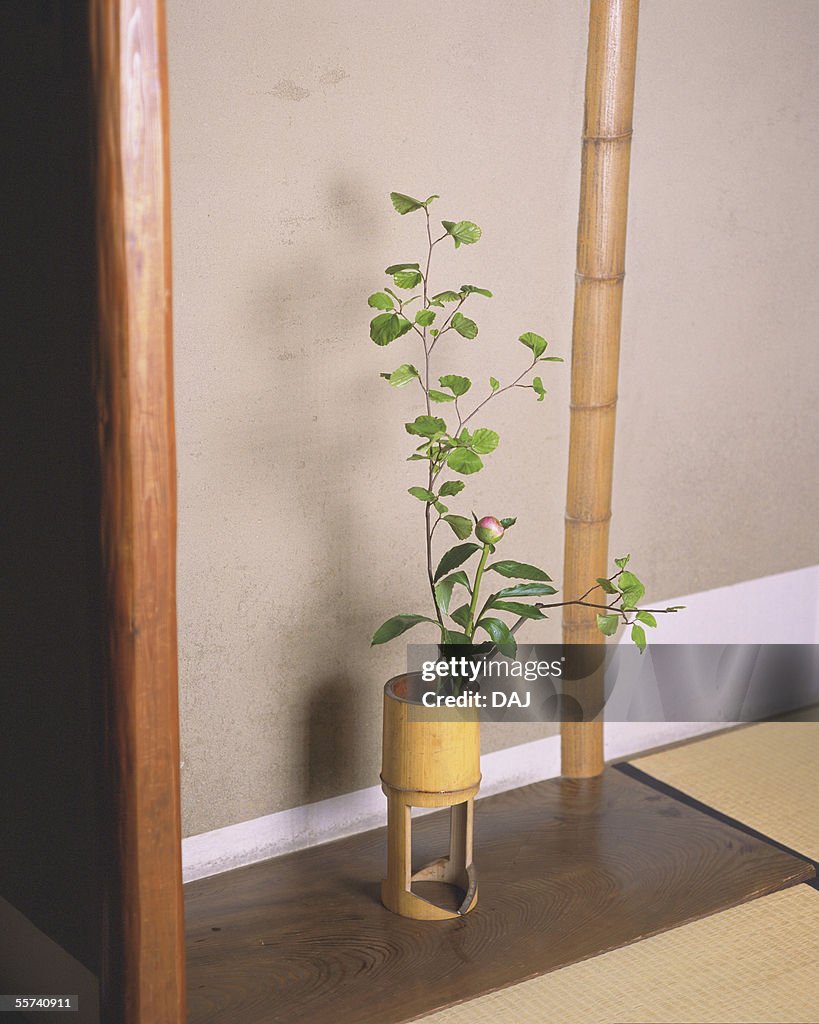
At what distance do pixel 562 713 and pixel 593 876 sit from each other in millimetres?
581

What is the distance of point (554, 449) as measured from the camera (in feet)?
10.3

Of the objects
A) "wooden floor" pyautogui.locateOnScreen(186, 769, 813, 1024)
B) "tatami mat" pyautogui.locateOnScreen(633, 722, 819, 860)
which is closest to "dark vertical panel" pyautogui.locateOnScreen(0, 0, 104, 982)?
"wooden floor" pyautogui.locateOnScreen(186, 769, 813, 1024)

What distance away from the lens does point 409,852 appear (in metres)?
2.58

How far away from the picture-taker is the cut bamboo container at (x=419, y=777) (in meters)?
2.54

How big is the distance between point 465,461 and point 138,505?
31.3 inches

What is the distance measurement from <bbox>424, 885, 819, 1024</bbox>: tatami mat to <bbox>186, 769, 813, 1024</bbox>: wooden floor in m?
0.04

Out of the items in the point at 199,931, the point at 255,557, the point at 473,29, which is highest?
the point at 473,29

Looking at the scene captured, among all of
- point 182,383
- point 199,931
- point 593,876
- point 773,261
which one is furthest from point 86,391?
point 773,261

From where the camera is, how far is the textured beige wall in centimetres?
257

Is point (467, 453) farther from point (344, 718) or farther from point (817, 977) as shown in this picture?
point (817, 977)

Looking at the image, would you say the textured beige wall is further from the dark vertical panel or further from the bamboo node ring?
the dark vertical panel

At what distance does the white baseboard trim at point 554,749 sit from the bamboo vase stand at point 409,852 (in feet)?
1.03

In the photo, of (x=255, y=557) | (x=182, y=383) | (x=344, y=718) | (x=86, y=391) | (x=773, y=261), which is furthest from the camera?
(x=773, y=261)

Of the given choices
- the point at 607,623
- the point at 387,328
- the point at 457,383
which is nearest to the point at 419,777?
the point at 607,623
